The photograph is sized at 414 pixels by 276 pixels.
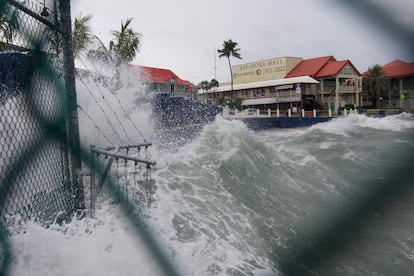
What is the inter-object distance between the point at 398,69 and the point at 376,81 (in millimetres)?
247

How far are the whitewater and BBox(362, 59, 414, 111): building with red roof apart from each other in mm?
66

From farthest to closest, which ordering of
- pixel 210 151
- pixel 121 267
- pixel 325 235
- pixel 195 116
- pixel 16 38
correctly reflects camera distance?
pixel 195 116, pixel 210 151, pixel 16 38, pixel 121 267, pixel 325 235

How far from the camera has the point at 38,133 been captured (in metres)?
2.12

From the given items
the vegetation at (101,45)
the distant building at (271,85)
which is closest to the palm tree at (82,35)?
the vegetation at (101,45)

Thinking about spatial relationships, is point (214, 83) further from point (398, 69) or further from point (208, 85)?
point (398, 69)

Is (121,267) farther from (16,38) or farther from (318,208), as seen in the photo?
(318,208)

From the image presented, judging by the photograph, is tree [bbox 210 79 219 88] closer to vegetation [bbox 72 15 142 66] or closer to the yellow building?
the yellow building

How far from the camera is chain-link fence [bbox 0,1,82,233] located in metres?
2.13

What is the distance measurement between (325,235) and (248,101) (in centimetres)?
2967

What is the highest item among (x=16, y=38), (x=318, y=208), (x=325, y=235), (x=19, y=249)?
(x=16, y=38)

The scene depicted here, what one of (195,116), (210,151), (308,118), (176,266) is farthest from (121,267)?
(308,118)

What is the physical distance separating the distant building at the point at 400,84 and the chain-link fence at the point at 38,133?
187 cm

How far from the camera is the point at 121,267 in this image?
188 cm

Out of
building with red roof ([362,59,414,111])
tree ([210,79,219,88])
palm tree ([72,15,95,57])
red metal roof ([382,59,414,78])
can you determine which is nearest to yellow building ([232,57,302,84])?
tree ([210,79,219,88])
